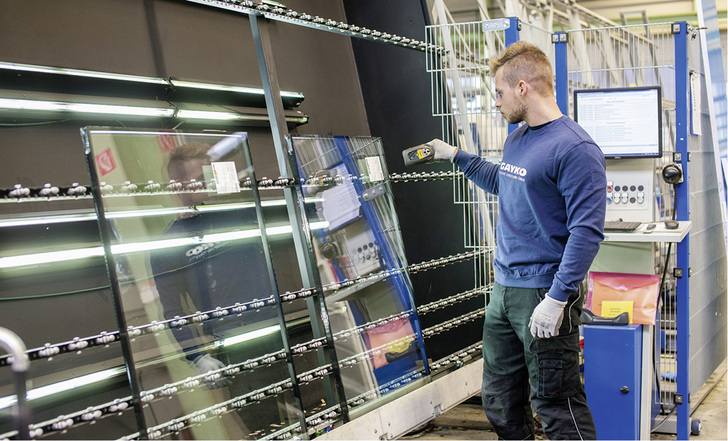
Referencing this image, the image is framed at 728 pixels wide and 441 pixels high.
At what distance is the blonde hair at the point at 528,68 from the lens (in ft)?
7.76

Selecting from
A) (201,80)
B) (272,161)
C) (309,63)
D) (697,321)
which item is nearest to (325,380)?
(272,161)

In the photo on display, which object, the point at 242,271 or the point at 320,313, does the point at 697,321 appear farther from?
the point at 242,271

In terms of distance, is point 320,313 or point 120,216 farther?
point 320,313

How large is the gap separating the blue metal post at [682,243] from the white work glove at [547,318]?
146 centimetres

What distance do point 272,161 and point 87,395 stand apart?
1.59 m

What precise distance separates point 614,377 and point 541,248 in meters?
1.06

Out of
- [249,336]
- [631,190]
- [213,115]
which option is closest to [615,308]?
[631,190]

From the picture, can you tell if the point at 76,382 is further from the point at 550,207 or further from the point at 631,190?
the point at 631,190

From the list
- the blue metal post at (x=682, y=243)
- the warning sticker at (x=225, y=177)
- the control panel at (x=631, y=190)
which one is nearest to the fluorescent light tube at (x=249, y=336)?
the warning sticker at (x=225, y=177)

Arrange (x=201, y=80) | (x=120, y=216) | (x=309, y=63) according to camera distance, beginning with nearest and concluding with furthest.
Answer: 1. (x=120, y=216)
2. (x=201, y=80)
3. (x=309, y=63)

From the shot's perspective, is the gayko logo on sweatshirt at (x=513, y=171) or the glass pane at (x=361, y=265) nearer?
the gayko logo on sweatshirt at (x=513, y=171)

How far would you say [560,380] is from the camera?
7.54 ft

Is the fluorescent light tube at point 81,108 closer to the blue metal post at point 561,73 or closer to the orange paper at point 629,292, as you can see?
the blue metal post at point 561,73

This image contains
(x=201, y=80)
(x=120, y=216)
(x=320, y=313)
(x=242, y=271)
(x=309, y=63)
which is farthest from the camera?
(x=309, y=63)
